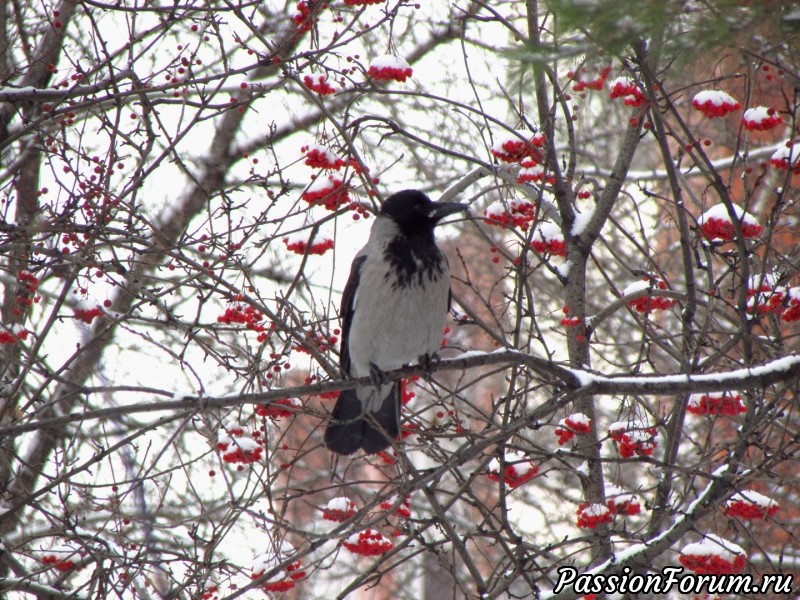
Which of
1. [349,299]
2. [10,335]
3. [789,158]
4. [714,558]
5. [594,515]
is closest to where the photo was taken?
A: [789,158]

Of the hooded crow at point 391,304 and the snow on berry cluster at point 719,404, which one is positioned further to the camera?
the hooded crow at point 391,304

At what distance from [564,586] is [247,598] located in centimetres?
191

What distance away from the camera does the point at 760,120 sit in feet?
13.6

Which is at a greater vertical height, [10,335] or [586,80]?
[586,80]

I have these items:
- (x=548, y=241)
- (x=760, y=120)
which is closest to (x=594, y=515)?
(x=548, y=241)

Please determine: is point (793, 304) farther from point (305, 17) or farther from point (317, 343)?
point (305, 17)

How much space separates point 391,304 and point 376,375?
46 centimetres

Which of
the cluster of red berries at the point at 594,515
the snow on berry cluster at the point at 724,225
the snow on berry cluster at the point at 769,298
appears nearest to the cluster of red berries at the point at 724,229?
the snow on berry cluster at the point at 724,225

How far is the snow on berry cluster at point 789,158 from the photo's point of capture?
12.8 ft

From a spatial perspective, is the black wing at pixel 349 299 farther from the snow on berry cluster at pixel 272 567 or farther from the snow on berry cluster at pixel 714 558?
the snow on berry cluster at pixel 714 558

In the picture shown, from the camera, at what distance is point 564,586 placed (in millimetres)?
4547

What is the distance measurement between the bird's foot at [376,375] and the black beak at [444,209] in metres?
1.04

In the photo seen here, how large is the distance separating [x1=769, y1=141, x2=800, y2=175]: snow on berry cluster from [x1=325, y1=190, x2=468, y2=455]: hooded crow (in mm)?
1814

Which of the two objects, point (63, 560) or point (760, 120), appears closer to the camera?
point (760, 120)
